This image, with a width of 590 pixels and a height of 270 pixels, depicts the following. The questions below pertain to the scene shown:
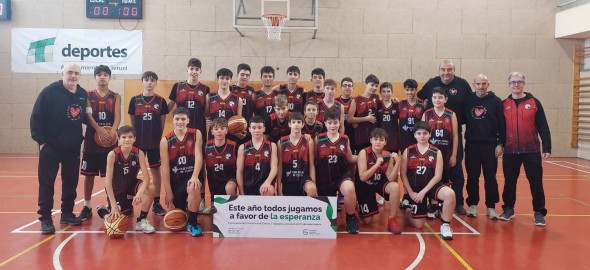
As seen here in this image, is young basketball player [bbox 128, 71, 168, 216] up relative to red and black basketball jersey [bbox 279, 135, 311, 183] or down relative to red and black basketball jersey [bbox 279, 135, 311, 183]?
up

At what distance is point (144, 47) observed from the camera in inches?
440

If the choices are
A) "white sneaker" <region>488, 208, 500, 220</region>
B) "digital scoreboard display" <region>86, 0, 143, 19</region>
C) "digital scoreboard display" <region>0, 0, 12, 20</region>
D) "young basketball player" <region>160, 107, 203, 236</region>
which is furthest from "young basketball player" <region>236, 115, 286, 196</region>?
"digital scoreboard display" <region>0, 0, 12, 20</region>

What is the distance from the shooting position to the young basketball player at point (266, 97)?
580cm

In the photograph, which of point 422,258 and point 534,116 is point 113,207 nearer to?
point 422,258

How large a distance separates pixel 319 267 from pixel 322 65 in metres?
8.24

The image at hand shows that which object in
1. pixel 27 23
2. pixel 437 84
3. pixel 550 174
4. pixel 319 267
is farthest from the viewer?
pixel 27 23

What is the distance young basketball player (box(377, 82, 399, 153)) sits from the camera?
19.2ft

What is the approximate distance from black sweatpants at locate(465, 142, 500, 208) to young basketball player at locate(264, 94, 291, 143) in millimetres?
2379

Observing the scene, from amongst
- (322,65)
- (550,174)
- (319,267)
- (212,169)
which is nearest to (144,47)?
(322,65)

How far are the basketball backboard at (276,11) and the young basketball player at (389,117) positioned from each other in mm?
5509

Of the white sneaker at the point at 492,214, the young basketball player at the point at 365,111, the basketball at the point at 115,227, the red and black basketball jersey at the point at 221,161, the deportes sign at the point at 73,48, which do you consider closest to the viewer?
the basketball at the point at 115,227

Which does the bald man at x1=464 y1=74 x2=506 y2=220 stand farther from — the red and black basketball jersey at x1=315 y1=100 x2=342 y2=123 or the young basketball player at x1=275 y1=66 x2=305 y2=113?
the young basketball player at x1=275 y1=66 x2=305 y2=113

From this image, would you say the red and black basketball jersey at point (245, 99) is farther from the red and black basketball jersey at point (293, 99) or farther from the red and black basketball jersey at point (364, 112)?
the red and black basketball jersey at point (364, 112)

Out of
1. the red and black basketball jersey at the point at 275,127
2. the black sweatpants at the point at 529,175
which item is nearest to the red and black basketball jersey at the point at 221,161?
the red and black basketball jersey at the point at 275,127
